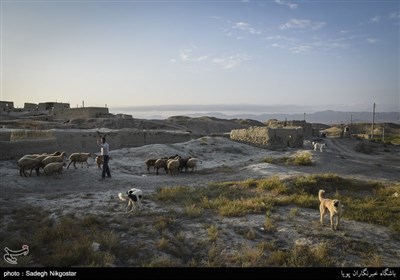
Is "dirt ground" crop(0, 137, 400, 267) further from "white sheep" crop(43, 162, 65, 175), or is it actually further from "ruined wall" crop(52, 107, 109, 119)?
"ruined wall" crop(52, 107, 109, 119)

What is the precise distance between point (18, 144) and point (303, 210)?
14.9 meters

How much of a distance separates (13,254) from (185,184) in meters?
9.01

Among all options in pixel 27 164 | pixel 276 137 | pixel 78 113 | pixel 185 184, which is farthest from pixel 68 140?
pixel 78 113

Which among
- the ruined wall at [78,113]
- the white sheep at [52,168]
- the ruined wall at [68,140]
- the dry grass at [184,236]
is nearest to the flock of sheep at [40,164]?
the white sheep at [52,168]

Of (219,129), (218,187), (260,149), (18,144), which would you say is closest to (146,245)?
(218,187)

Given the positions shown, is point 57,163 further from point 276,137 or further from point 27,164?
point 276,137

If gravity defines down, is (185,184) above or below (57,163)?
below

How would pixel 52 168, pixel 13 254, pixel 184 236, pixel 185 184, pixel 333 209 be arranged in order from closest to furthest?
pixel 13 254 → pixel 184 236 → pixel 333 209 → pixel 52 168 → pixel 185 184

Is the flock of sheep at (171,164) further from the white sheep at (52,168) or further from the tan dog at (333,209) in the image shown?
the tan dog at (333,209)

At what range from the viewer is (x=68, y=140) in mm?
23719

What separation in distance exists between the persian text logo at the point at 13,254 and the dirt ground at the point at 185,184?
188 cm

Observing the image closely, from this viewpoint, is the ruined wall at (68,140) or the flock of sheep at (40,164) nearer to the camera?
the flock of sheep at (40,164)

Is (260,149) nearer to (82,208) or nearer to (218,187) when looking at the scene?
(218,187)

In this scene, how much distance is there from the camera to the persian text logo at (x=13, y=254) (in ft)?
21.5
